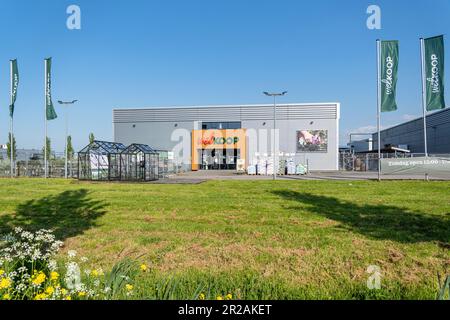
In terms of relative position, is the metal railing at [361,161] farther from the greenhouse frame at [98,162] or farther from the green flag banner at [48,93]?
the green flag banner at [48,93]

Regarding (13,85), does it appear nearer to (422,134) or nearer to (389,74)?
(389,74)

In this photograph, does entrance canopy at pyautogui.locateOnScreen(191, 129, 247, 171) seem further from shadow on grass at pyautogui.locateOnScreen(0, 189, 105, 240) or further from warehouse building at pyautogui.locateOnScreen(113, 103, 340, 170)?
shadow on grass at pyautogui.locateOnScreen(0, 189, 105, 240)

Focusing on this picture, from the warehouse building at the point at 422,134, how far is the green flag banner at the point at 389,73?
30.3m

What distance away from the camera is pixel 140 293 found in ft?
11.0

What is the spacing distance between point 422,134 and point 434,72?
39491 millimetres

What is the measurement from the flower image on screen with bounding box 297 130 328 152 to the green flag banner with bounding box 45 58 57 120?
1261 inches

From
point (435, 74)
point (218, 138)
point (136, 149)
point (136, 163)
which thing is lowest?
point (136, 163)

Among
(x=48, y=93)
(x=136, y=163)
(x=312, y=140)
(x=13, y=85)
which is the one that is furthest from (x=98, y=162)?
(x=312, y=140)

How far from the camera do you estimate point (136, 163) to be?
83.9 ft

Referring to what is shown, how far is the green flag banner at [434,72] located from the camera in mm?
18531

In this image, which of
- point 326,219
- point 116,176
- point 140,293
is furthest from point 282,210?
point 116,176

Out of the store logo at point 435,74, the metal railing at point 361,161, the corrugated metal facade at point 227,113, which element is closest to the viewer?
the store logo at point 435,74

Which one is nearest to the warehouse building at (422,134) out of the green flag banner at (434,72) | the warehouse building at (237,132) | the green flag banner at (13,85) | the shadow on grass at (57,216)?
the warehouse building at (237,132)
